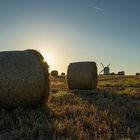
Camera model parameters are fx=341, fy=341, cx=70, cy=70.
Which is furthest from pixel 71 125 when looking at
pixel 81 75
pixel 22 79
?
pixel 81 75

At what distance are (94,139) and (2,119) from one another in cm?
345

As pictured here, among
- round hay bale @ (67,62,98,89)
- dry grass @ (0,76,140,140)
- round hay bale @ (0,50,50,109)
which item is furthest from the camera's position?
round hay bale @ (67,62,98,89)

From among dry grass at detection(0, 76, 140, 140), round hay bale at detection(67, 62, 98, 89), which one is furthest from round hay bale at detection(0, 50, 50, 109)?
round hay bale at detection(67, 62, 98, 89)

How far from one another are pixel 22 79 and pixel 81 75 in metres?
12.4

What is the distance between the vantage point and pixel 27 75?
450 inches

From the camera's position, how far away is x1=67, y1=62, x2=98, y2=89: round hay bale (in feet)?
76.0

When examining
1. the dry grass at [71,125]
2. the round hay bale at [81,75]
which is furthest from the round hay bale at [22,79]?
the round hay bale at [81,75]

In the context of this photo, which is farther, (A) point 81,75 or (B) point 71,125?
(A) point 81,75

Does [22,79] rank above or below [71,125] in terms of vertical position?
above

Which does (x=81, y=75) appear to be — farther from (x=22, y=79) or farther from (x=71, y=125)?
(x=71, y=125)

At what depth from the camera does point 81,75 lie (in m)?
23.4

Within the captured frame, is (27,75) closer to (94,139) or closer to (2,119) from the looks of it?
(2,119)

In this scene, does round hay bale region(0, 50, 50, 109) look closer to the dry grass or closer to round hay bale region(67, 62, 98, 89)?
the dry grass

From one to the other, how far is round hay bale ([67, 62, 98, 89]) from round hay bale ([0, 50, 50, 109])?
11030 millimetres
